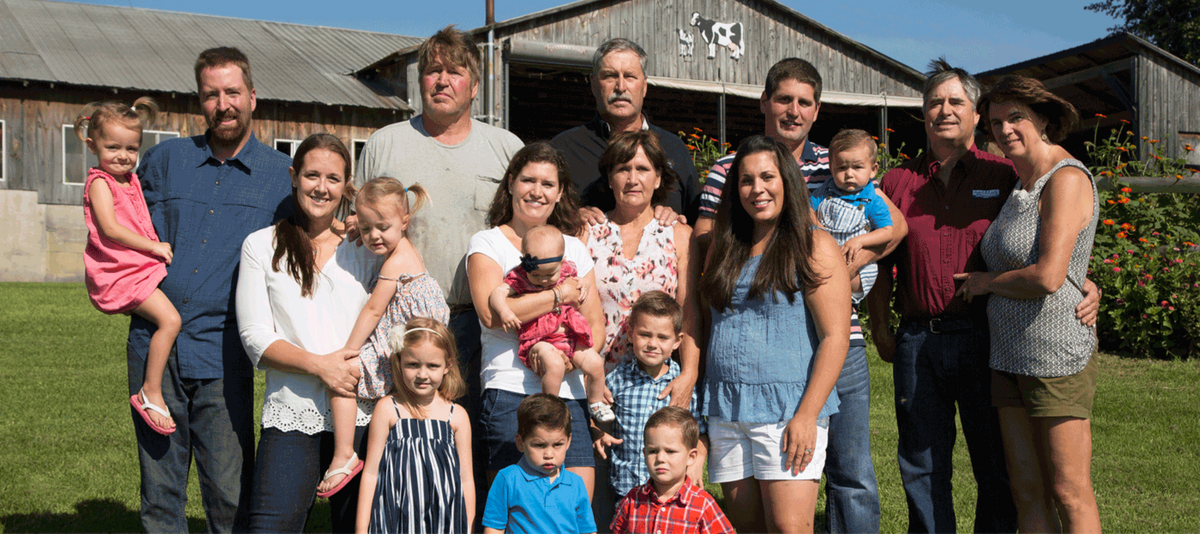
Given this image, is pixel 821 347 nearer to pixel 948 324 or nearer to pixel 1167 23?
pixel 948 324

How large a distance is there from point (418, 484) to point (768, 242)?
1602 mm

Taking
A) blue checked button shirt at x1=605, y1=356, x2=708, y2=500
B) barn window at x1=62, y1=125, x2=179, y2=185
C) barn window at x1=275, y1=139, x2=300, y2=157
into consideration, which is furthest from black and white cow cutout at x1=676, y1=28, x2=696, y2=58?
blue checked button shirt at x1=605, y1=356, x2=708, y2=500

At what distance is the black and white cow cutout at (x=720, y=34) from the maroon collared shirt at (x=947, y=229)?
18.2m

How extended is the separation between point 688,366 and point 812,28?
20.6 m

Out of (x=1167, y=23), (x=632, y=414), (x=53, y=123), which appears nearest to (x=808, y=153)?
(x=632, y=414)

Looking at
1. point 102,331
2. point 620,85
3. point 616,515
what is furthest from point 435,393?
point 102,331

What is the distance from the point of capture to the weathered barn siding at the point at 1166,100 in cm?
1711

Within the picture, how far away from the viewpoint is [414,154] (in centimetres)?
Result: 401

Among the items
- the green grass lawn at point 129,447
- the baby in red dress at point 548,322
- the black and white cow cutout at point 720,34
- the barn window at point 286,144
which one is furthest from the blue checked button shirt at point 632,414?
the black and white cow cutout at point 720,34

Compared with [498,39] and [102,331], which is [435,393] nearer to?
[102,331]

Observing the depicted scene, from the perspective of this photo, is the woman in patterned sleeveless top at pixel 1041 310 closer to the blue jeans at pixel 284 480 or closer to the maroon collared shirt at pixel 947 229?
the maroon collared shirt at pixel 947 229

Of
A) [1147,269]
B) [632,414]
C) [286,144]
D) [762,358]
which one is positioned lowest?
[632,414]

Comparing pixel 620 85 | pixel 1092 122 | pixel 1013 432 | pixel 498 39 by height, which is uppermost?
pixel 498 39

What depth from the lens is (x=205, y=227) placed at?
3887 millimetres
